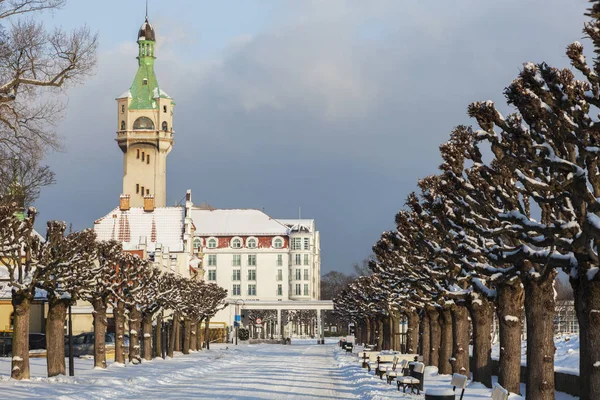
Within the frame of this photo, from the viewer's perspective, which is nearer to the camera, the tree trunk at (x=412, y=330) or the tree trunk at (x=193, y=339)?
the tree trunk at (x=412, y=330)

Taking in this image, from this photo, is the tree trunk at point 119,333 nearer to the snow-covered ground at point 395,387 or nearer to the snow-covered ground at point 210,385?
the snow-covered ground at point 210,385

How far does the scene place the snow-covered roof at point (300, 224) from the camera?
589 ft

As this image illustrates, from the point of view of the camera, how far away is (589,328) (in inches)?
885

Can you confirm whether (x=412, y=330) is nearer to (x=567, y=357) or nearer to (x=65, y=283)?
(x=567, y=357)

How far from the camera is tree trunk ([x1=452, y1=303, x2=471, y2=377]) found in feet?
140

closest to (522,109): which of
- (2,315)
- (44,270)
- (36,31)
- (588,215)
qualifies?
(588,215)

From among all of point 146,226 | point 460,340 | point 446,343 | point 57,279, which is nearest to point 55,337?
point 57,279

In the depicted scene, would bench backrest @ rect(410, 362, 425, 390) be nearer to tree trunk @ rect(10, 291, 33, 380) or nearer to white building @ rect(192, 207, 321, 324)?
tree trunk @ rect(10, 291, 33, 380)

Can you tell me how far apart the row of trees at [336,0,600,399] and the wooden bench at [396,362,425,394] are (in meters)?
3.06

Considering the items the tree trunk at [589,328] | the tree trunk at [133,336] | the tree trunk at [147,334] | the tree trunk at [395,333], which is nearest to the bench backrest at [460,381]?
the tree trunk at [589,328]

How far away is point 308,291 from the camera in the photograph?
7082 inches

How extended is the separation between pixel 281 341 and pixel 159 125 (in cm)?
4623

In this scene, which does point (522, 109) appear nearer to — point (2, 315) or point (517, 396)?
point (517, 396)

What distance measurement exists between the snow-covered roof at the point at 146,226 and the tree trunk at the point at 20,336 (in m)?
94.3
